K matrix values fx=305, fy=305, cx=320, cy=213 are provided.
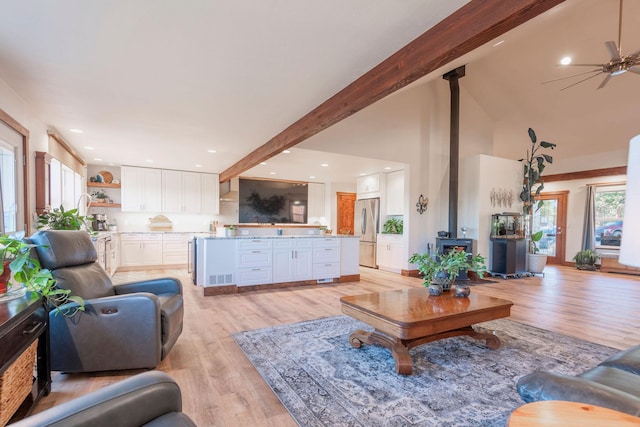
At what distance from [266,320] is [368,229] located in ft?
15.5

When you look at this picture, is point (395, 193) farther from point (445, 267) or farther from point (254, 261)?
point (445, 267)

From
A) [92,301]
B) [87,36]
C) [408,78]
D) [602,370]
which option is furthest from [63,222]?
[602,370]

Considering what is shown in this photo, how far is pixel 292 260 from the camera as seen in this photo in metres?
5.26

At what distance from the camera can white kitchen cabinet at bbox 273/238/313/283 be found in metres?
5.13

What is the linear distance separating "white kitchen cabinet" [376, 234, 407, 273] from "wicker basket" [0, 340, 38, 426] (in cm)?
591

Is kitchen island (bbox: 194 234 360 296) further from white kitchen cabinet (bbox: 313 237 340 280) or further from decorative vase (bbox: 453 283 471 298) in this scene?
decorative vase (bbox: 453 283 471 298)

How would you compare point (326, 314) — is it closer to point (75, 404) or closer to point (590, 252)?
point (75, 404)

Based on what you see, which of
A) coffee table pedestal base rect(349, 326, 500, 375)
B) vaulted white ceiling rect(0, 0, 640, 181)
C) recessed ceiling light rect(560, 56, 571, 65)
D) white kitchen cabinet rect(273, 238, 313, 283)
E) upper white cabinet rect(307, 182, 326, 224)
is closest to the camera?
vaulted white ceiling rect(0, 0, 640, 181)

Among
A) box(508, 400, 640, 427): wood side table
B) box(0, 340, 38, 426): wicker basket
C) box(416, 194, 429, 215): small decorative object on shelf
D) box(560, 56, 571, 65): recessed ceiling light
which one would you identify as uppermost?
box(560, 56, 571, 65): recessed ceiling light

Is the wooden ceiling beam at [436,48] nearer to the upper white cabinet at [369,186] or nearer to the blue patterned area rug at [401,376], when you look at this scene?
the blue patterned area rug at [401,376]

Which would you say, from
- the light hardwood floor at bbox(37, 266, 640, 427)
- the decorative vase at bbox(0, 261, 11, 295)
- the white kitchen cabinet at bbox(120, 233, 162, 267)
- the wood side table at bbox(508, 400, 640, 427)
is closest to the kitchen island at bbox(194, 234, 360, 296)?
the light hardwood floor at bbox(37, 266, 640, 427)

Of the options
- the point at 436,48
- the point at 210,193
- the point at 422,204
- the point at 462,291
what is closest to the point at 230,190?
the point at 210,193

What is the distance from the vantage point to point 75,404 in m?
0.90

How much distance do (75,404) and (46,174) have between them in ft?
12.8
